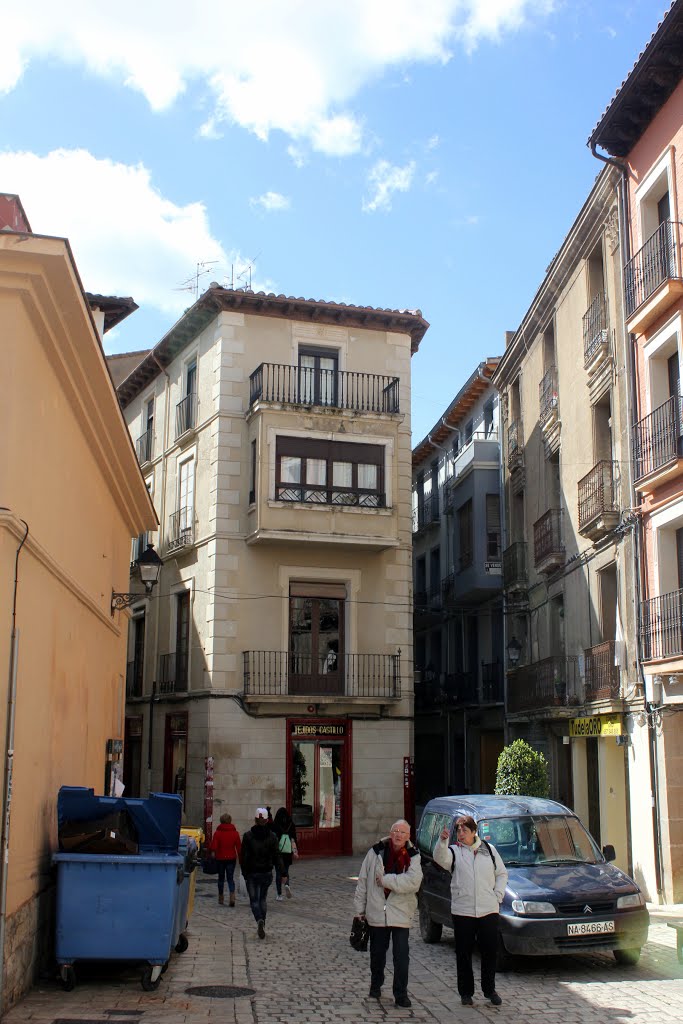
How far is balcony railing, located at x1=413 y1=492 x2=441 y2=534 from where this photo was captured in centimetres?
3672

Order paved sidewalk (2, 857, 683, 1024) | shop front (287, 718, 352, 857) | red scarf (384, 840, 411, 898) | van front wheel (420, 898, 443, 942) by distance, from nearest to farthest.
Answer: paved sidewalk (2, 857, 683, 1024), red scarf (384, 840, 411, 898), van front wheel (420, 898, 443, 942), shop front (287, 718, 352, 857)

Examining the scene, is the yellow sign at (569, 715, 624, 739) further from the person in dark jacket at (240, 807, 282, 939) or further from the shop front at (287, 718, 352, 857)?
the person in dark jacket at (240, 807, 282, 939)

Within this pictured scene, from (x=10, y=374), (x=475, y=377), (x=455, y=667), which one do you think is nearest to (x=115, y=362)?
(x=475, y=377)

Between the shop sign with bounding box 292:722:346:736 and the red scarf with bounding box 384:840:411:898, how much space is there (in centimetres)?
1655

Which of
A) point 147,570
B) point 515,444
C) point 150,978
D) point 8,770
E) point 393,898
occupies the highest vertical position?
point 515,444

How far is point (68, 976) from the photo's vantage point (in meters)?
9.98

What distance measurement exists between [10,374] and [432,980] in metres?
7.18

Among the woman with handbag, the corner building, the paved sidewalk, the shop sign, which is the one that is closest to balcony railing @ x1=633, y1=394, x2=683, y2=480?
the paved sidewalk

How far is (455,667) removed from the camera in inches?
1358

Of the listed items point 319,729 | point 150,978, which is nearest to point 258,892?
point 150,978

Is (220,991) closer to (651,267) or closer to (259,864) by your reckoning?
(259,864)

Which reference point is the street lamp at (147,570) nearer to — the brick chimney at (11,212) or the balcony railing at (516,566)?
the brick chimney at (11,212)

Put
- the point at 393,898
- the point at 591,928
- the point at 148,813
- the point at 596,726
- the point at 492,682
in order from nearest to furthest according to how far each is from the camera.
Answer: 1. the point at 393,898
2. the point at 591,928
3. the point at 148,813
4. the point at 596,726
5. the point at 492,682

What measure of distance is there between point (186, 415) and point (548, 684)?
12.2 m
